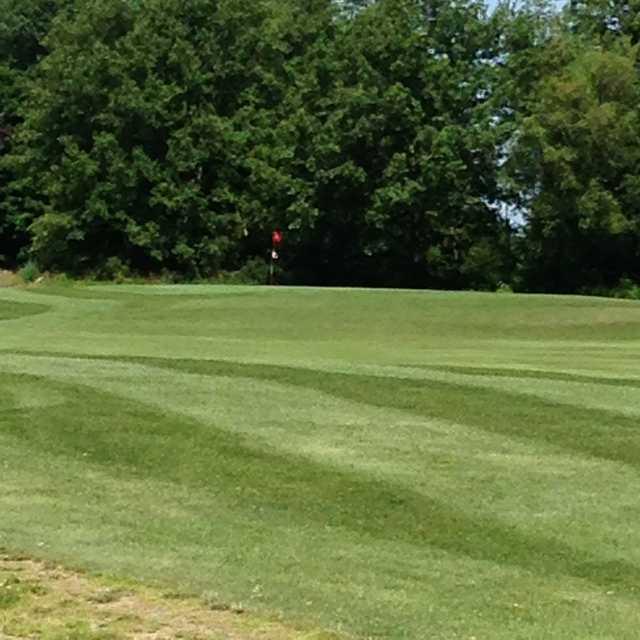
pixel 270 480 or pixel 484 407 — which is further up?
pixel 484 407

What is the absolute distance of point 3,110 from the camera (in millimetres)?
63062

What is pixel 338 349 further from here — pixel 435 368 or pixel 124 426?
pixel 124 426

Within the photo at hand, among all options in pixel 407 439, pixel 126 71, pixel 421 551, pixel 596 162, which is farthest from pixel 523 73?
pixel 421 551

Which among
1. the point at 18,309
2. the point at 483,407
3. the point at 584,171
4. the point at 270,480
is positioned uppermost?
the point at 584,171

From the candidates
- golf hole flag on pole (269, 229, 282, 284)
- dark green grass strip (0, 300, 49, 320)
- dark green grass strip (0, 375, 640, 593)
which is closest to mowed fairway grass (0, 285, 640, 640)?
dark green grass strip (0, 375, 640, 593)

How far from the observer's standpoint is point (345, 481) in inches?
404

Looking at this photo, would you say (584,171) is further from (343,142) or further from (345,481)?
(345,481)

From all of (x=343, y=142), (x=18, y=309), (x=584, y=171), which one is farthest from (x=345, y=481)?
(x=343, y=142)

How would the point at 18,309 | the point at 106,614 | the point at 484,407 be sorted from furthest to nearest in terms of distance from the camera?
the point at 18,309 < the point at 484,407 < the point at 106,614

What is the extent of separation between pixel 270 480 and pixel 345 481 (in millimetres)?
620

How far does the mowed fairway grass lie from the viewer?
733 cm

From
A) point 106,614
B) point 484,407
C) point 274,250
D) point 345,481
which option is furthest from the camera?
point 274,250

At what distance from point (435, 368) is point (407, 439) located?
4.45m

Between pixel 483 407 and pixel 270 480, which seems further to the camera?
pixel 483 407
